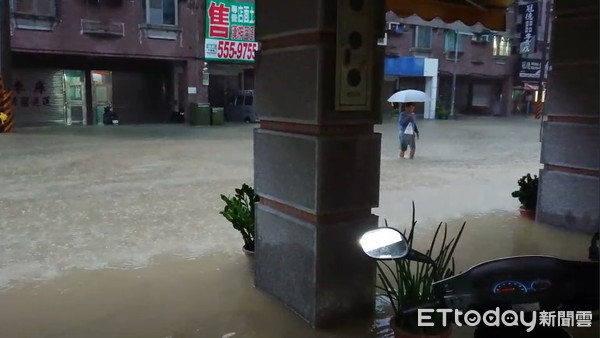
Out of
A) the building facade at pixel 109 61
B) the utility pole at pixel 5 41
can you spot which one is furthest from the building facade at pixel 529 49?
the utility pole at pixel 5 41

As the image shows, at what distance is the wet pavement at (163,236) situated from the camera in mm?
3682

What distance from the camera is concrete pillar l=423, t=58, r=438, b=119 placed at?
2975cm

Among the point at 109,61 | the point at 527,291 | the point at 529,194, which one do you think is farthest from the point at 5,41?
the point at 527,291

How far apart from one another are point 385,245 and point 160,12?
857 inches

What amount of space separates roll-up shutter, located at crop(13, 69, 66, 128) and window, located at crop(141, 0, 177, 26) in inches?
175

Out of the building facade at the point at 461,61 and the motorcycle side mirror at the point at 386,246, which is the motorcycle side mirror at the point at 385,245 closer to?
the motorcycle side mirror at the point at 386,246

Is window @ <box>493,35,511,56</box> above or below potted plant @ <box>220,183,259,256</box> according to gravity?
above

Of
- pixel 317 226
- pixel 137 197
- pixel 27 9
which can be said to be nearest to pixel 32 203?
pixel 137 197

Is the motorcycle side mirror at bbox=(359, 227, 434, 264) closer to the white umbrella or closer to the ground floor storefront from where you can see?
the white umbrella

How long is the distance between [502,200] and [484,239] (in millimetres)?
2359

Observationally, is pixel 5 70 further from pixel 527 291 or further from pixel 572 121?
pixel 527 291

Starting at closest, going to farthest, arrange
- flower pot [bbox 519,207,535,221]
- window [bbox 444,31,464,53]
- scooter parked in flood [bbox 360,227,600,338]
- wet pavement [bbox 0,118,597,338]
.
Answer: scooter parked in flood [bbox 360,227,600,338]
wet pavement [bbox 0,118,597,338]
flower pot [bbox 519,207,535,221]
window [bbox 444,31,464,53]

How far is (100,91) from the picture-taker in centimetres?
2388

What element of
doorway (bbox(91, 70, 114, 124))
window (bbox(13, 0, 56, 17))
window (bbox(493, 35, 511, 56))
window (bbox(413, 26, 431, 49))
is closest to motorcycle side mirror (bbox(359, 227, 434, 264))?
window (bbox(13, 0, 56, 17))
